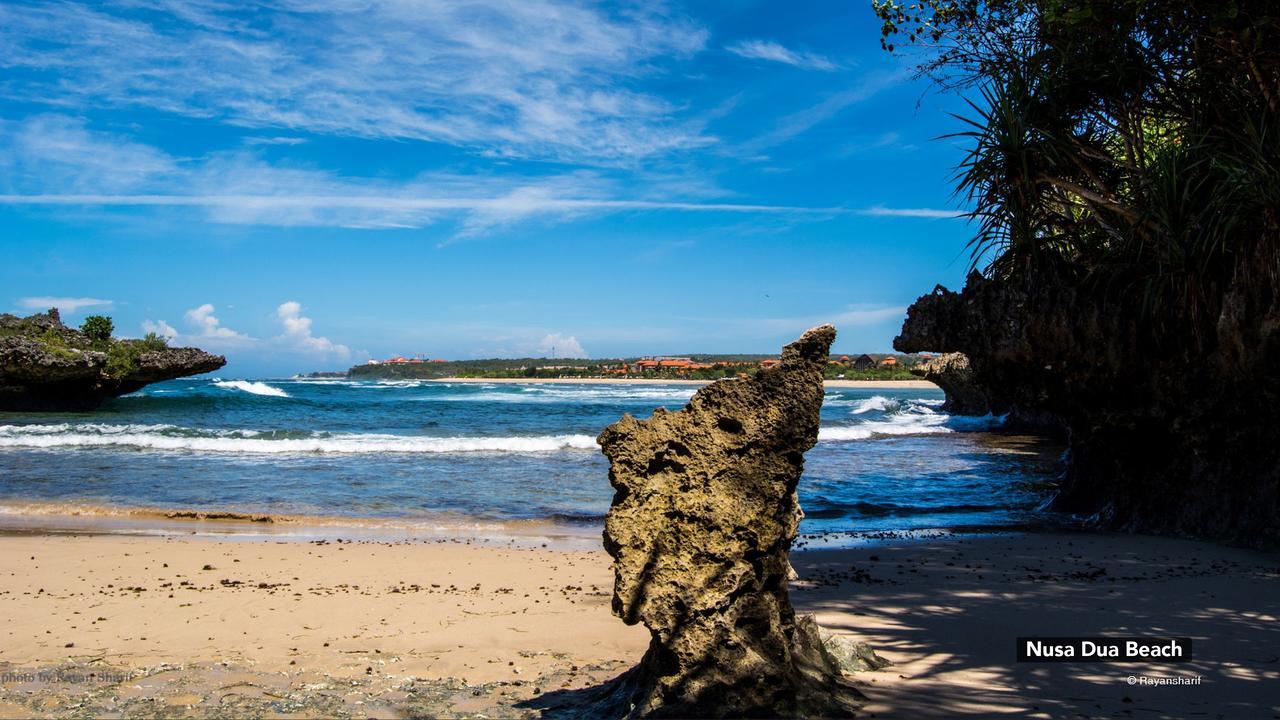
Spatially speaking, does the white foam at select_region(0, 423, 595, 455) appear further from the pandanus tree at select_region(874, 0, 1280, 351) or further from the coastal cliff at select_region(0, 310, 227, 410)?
the pandanus tree at select_region(874, 0, 1280, 351)

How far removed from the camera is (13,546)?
8.70 m

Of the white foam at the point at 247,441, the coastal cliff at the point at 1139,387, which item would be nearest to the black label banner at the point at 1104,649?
the coastal cliff at the point at 1139,387

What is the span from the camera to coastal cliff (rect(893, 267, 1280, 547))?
305 inches

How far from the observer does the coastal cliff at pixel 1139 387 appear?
7742 millimetres

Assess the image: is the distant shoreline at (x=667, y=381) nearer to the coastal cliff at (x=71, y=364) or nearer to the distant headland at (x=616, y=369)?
the distant headland at (x=616, y=369)

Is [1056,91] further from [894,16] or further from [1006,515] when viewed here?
[1006,515]

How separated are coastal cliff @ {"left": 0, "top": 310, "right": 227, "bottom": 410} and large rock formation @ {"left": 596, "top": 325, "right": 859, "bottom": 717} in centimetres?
3204

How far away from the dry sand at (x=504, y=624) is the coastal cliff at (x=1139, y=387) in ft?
2.45

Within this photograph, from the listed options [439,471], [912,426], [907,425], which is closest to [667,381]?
→ [907,425]

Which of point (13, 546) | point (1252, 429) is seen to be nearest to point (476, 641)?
point (13, 546)

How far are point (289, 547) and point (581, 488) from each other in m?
5.95

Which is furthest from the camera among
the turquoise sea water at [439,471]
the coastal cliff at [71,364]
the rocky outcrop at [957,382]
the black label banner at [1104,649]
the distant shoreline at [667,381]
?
the distant shoreline at [667,381]

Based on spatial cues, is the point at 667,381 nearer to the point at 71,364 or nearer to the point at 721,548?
the point at 71,364

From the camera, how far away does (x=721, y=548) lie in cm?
363
